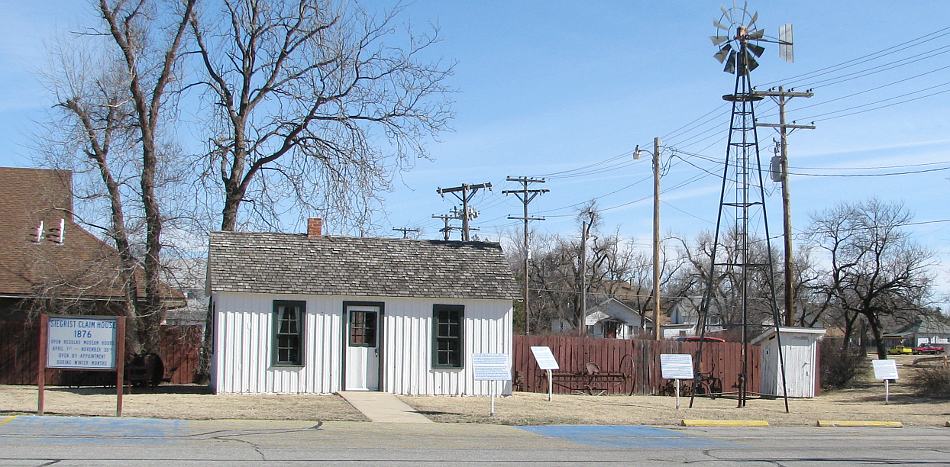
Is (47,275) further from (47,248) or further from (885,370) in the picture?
(885,370)

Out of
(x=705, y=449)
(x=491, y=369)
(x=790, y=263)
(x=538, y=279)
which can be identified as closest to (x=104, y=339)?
(x=491, y=369)

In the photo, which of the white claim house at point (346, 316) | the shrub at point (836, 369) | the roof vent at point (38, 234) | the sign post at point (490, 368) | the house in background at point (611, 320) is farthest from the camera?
the house in background at point (611, 320)

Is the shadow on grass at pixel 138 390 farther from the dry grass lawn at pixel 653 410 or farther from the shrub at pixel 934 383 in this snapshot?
the shrub at pixel 934 383

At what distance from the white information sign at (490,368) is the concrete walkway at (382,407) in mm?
1609

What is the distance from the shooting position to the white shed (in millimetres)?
32344

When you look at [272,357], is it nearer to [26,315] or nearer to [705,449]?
[26,315]

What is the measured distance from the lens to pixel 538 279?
82.4 meters

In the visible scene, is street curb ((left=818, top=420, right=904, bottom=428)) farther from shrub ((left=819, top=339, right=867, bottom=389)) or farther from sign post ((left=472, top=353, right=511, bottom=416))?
shrub ((left=819, top=339, right=867, bottom=389))

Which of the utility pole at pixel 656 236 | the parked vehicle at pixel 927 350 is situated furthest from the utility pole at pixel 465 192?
the parked vehicle at pixel 927 350

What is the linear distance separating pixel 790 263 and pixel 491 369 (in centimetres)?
1779

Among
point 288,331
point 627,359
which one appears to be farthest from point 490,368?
point 627,359

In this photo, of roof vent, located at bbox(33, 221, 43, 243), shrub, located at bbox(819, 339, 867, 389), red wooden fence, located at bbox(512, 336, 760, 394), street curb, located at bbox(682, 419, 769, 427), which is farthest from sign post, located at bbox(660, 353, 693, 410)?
roof vent, located at bbox(33, 221, 43, 243)

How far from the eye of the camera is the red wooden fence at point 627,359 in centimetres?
2902

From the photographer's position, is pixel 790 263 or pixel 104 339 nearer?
pixel 104 339
